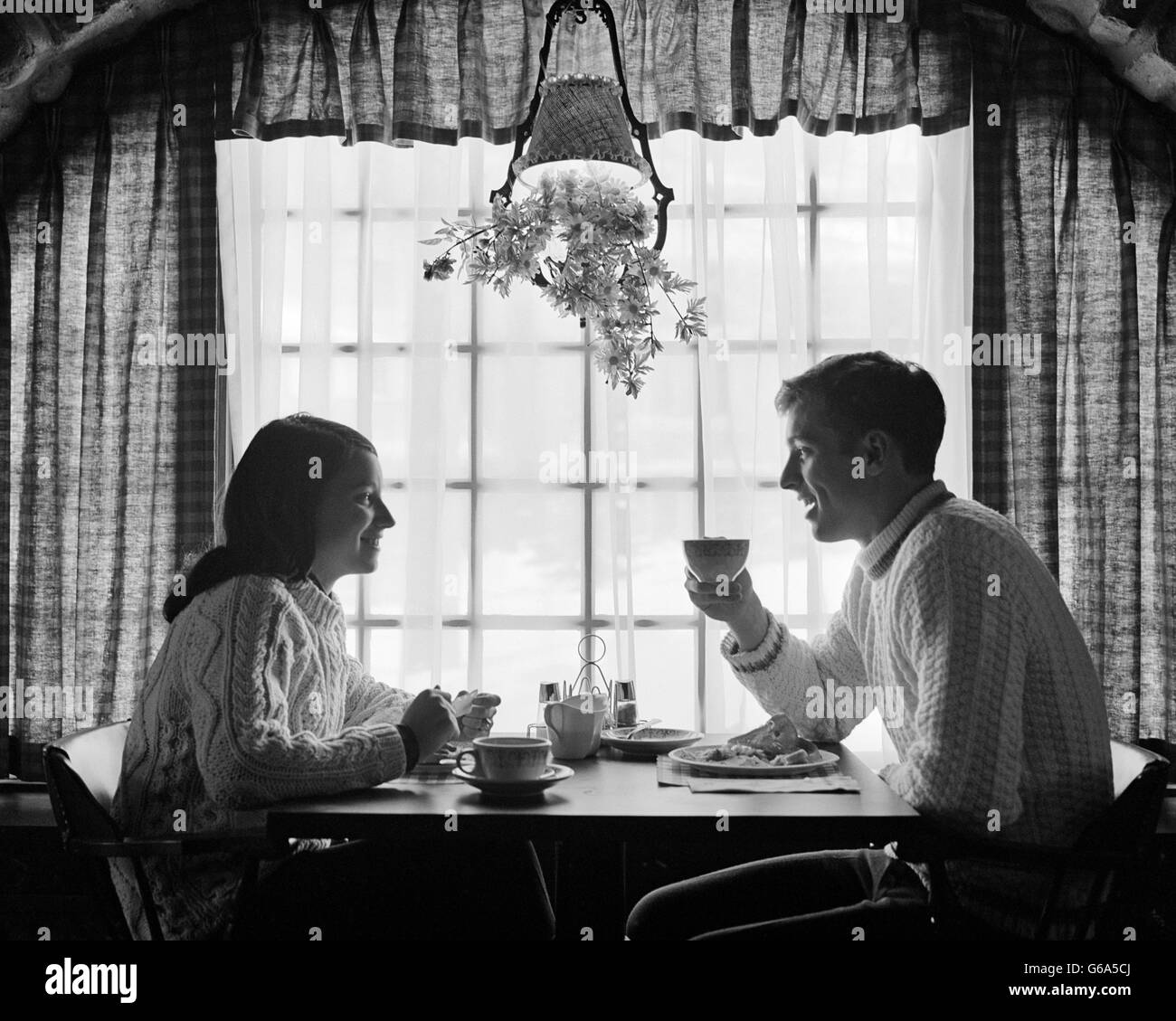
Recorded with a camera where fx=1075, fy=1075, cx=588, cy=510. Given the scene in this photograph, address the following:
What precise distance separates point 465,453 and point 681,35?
4.56ft

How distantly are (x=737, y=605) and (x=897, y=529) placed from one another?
408 mm

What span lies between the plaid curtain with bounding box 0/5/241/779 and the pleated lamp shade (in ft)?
5.01

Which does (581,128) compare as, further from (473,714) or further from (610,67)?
(610,67)

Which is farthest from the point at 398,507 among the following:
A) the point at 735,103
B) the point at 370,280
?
the point at 735,103

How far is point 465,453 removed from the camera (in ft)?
10.9

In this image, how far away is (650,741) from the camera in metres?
2.23

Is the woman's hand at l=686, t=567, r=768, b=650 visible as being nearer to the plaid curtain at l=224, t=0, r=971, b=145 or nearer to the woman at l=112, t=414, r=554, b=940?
the woman at l=112, t=414, r=554, b=940

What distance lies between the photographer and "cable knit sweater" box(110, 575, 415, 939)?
1.76 metres

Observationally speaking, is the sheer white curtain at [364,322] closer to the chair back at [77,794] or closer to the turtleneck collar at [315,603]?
the turtleneck collar at [315,603]

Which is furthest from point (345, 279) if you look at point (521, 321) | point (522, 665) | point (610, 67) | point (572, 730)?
point (572, 730)

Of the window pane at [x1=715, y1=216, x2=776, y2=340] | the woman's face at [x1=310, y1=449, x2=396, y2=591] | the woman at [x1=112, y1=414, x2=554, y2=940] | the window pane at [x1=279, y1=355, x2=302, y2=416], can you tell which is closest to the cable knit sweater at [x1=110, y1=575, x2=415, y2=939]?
the woman at [x1=112, y1=414, x2=554, y2=940]

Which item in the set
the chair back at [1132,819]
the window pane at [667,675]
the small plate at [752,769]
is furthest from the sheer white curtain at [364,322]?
the chair back at [1132,819]

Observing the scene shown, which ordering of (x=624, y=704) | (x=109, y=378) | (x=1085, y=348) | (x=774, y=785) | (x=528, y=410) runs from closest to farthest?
(x=774, y=785)
(x=624, y=704)
(x=1085, y=348)
(x=109, y=378)
(x=528, y=410)
